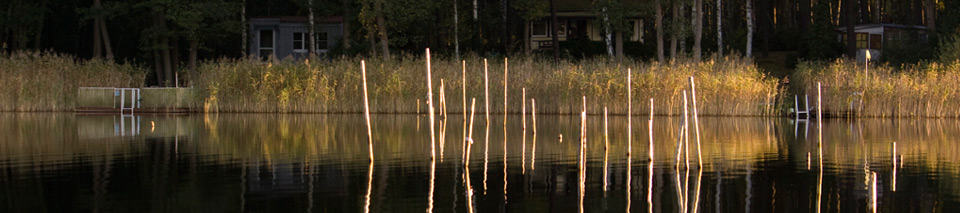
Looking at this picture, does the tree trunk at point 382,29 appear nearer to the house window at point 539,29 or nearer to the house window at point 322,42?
the house window at point 322,42

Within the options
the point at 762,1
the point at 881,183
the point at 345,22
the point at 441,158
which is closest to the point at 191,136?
the point at 441,158

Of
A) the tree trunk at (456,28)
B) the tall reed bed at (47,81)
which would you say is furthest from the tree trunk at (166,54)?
the tree trunk at (456,28)

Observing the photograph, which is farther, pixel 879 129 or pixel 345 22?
pixel 345 22

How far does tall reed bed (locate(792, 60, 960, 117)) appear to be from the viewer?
31.8m

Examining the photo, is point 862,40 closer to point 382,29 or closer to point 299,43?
point 382,29

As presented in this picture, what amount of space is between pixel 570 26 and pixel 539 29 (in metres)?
2.13

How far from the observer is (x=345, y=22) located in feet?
169

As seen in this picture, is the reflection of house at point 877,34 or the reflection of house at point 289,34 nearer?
the reflection of house at point 877,34

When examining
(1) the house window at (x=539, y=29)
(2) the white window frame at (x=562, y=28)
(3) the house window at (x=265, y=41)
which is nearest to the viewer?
(3) the house window at (x=265, y=41)

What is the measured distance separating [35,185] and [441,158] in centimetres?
652

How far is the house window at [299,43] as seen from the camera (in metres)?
58.0

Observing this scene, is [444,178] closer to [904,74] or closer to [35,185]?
[35,185]

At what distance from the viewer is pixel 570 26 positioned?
210ft

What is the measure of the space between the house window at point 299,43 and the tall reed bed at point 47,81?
20918mm
